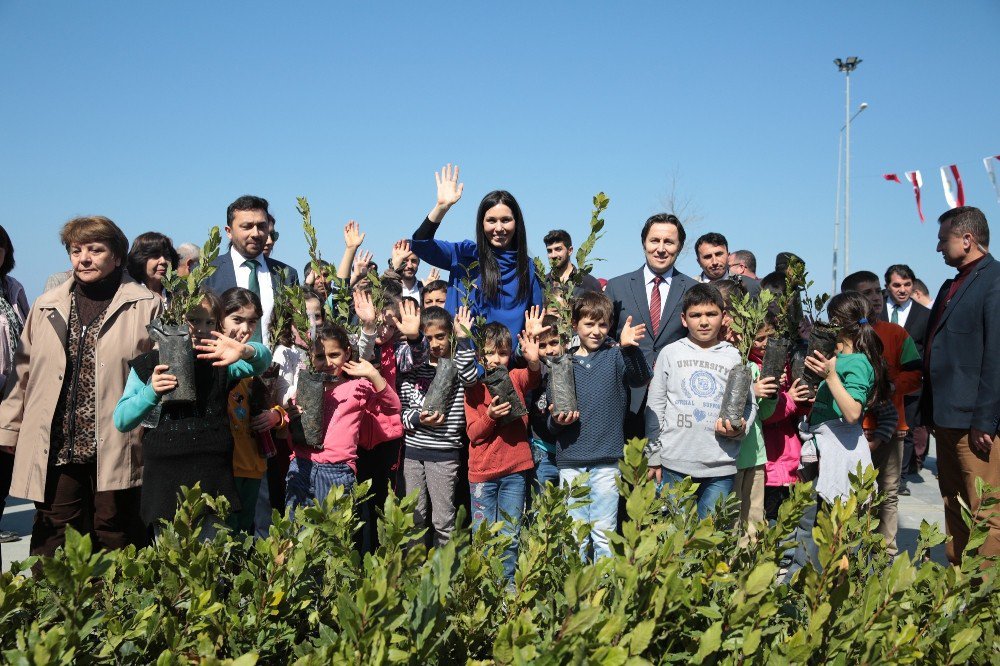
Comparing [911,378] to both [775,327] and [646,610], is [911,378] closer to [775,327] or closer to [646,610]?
[775,327]

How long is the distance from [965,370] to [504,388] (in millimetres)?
2900

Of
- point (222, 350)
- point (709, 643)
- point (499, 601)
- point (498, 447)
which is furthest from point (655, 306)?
point (709, 643)

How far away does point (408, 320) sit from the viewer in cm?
511

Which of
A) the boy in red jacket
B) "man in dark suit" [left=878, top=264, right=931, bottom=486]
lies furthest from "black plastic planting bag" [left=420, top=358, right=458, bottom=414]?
"man in dark suit" [left=878, top=264, right=931, bottom=486]

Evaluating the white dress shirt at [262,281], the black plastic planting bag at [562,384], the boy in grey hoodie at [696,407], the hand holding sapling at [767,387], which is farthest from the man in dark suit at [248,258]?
the hand holding sapling at [767,387]

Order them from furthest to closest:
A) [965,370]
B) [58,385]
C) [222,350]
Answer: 1. [965,370]
2. [58,385]
3. [222,350]

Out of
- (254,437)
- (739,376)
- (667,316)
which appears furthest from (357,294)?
(739,376)

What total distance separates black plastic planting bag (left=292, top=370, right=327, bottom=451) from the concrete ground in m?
Answer: 2.71

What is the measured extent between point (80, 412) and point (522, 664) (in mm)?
3352

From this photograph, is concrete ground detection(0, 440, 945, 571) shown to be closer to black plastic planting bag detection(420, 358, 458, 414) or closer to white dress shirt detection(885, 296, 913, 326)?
white dress shirt detection(885, 296, 913, 326)

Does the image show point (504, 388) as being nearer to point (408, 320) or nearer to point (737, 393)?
point (408, 320)

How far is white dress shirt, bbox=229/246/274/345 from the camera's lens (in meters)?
5.11

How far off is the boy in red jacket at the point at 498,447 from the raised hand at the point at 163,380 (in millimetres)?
1912

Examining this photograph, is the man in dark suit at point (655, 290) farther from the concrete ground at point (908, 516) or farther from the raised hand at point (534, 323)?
the concrete ground at point (908, 516)
